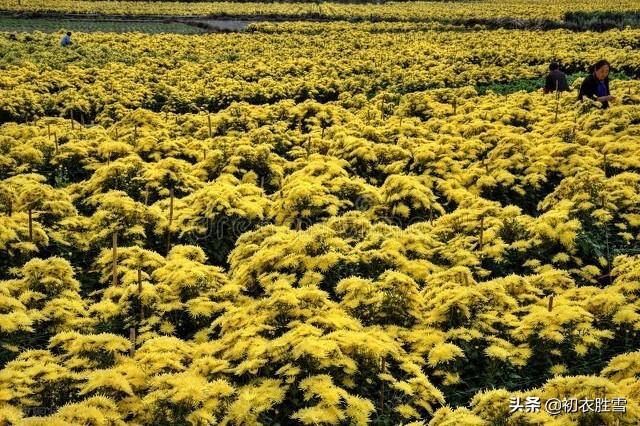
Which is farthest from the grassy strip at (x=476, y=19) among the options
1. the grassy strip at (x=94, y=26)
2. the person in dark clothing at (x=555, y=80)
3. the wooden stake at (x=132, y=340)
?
→ the wooden stake at (x=132, y=340)

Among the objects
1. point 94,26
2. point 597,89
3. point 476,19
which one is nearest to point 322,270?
point 597,89

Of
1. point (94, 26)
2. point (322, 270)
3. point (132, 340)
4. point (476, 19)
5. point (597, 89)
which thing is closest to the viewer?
point (132, 340)

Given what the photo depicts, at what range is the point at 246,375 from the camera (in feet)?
19.3

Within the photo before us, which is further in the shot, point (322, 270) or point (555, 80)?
point (555, 80)

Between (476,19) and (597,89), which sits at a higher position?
(476,19)

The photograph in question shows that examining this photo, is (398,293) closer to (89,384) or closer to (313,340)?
(313,340)

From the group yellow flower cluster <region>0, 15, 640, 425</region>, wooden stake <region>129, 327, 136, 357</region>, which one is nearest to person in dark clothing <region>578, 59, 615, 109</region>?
yellow flower cluster <region>0, 15, 640, 425</region>

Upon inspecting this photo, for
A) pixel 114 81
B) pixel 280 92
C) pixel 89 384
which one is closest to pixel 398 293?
pixel 89 384

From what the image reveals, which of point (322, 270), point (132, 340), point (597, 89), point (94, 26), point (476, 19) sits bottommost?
point (132, 340)

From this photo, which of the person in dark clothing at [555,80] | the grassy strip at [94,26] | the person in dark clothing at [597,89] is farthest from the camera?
the grassy strip at [94,26]

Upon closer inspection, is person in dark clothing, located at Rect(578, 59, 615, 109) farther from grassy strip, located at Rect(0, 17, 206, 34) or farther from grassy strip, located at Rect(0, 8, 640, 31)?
grassy strip, located at Rect(0, 17, 206, 34)

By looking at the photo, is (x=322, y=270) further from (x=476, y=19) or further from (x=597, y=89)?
(x=476, y=19)

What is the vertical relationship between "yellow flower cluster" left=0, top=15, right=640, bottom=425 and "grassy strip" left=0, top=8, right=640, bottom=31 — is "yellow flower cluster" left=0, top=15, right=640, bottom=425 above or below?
below

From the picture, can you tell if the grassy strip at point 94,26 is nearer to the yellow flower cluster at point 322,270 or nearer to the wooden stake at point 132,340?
the yellow flower cluster at point 322,270
